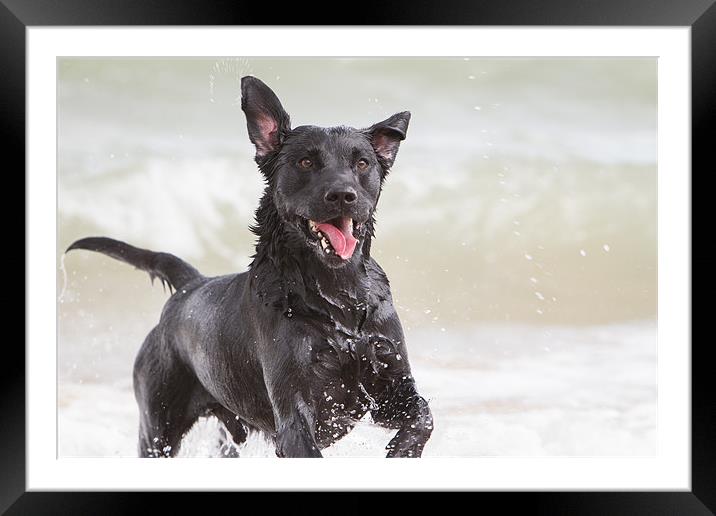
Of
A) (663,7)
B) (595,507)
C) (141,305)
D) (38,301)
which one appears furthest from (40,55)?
(595,507)

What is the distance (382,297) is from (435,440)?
0.97m

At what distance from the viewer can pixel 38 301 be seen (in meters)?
4.59

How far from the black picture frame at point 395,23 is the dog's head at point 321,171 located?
466 mm

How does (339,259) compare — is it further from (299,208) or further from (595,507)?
(595,507)

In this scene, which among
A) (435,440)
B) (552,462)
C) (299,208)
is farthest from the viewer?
(435,440)

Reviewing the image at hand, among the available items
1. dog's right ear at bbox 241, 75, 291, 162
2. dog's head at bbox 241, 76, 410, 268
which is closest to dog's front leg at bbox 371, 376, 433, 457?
dog's head at bbox 241, 76, 410, 268

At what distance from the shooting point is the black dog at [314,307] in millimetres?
4379

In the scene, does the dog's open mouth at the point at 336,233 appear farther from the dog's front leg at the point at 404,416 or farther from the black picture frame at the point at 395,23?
the black picture frame at the point at 395,23

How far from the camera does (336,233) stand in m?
4.43

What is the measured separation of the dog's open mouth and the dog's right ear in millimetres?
452

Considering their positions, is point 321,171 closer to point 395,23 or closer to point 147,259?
point 395,23

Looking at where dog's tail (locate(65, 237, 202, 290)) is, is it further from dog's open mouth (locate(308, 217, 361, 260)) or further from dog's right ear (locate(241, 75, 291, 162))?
dog's open mouth (locate(308, 217, 361, 260))

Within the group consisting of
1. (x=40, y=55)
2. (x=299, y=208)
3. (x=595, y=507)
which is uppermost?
(x=40, y=55)

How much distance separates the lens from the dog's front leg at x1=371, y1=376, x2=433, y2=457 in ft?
14.3
